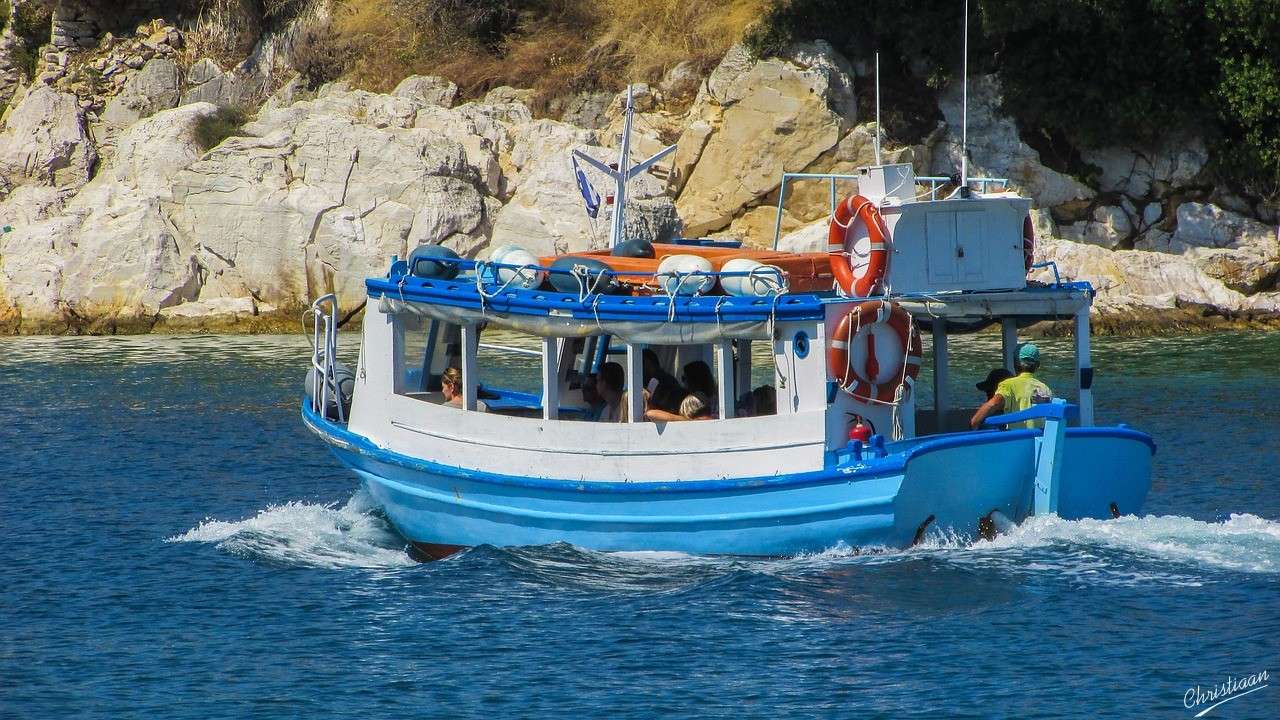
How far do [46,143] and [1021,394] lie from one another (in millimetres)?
31048

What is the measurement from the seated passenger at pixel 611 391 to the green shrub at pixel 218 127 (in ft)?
81.4

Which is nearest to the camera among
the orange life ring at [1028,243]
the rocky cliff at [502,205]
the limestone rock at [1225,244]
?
the orange life ring at [1028,243]

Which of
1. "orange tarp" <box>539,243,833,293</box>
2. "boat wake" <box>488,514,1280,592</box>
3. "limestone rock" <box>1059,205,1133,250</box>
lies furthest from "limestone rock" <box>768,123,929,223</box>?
"boat wake" <box>488,514,1280,592</box>

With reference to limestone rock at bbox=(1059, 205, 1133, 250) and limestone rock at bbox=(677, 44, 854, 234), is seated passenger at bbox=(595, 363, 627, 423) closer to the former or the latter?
limestone rock at bbox=(677, 44, 854, 234)

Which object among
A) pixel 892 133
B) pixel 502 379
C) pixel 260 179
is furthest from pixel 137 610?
pixel 892 133

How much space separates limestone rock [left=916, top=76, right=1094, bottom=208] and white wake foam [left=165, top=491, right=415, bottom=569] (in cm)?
2130

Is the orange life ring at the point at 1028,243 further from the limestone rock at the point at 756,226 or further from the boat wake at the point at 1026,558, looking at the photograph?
the limestone rock at the point at 756,226

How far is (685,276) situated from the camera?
1282 centimetres

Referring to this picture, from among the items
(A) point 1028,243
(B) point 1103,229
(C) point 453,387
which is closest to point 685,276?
(C) point 453,387

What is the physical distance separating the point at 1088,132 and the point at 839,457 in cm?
2435

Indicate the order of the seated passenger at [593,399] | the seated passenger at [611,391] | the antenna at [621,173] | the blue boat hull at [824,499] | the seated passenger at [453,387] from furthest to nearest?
the antenna at [621,173], the seated passenger at [453,387], the seated passenger at [593,399], the seated passenger at [611,391], the blue boat hull at [824,499]

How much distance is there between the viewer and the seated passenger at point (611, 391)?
13516 millimetres

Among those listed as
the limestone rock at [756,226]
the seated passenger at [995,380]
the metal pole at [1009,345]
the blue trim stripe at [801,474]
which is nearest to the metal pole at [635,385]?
the blue trim stripe at [801,474]

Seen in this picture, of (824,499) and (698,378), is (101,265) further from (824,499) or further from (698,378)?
(824,499)
